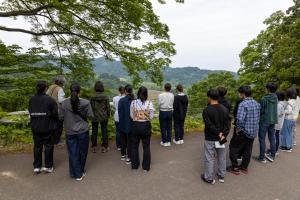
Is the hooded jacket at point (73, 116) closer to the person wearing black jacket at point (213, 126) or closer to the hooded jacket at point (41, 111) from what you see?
the hooded jacket at point (41, 111)

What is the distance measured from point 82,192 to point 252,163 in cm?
408

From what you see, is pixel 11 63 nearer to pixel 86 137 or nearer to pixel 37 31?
pixel 37 31

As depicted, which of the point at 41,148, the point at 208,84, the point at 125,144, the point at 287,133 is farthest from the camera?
the point at 208,84

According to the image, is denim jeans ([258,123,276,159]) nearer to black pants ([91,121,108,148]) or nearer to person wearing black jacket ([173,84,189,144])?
person wearing black jacket ([173,84,189,144])

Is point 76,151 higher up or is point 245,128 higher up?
point 245,128

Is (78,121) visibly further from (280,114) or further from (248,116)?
(280,114)

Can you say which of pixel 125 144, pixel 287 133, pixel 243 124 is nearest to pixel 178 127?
pixel 125 144

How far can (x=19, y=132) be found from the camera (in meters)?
7.40

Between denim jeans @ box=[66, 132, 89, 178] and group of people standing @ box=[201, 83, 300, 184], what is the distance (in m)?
2.46

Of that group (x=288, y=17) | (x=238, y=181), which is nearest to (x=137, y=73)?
(x=238, y=181)

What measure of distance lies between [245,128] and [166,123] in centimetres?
254

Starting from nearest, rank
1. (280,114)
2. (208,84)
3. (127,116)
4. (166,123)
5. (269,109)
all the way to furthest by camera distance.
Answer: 1. (127,116)
2. (269,109)
3. (280,114)
4. (166,123)
5. (208,84)

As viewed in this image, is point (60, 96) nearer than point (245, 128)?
A: No

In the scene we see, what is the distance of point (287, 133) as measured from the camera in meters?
7.31
